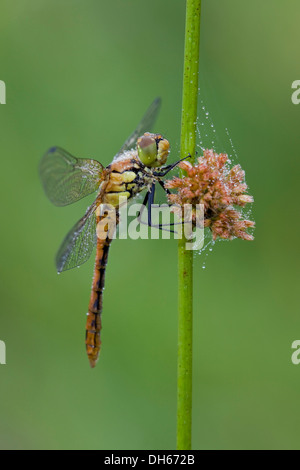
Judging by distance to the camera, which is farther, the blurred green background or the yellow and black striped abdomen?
the blurred green background

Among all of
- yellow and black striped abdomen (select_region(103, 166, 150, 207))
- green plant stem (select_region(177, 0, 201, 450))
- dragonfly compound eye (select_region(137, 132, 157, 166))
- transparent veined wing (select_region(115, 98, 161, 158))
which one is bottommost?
green plant stem (select_region(177, 0, 201, 450))

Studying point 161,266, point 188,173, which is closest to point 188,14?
point 188,173

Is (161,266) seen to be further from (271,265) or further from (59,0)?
(59,0)

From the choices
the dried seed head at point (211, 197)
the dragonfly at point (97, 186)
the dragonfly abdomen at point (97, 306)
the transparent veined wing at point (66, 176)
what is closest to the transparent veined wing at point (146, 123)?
the dragonfly at point (97, 186)

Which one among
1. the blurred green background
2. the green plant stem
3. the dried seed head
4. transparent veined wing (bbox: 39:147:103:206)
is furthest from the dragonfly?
the blurred green background

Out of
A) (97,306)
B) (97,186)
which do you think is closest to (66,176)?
(97,186)

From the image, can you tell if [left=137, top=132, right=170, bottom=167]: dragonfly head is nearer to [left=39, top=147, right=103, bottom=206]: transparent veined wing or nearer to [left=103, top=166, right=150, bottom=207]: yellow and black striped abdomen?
[left=103, top=166, right=150, bottom=207]: yellow and black striped abdomen

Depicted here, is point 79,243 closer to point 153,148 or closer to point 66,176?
point 66,176
